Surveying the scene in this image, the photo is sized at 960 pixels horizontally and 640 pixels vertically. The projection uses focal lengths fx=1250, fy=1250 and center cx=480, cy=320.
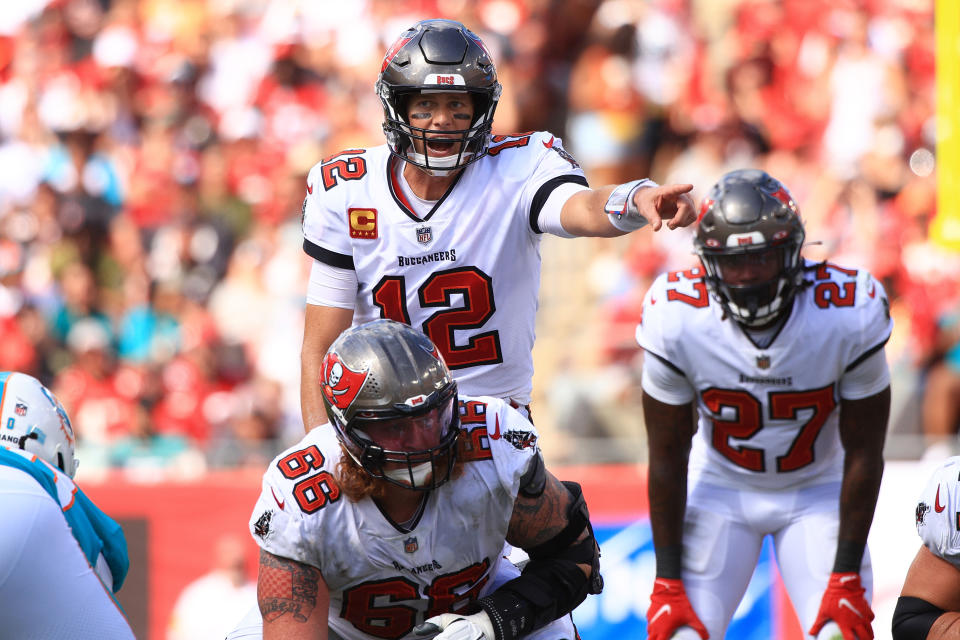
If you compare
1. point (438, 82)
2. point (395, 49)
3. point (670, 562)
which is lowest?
point (670, 562)

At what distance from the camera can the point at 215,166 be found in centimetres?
1054

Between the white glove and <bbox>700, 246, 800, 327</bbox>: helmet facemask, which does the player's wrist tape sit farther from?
the white glove

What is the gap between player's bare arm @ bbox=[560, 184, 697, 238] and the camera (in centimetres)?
339

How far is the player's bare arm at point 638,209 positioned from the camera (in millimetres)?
3389

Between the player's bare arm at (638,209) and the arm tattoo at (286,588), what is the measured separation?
1318 millimetres

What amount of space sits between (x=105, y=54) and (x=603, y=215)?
8.77m

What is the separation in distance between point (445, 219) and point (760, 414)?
56.9 inches

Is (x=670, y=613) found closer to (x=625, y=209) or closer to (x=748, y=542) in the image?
(x=748, y=542)

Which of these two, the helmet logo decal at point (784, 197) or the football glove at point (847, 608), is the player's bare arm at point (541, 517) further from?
the helmet logo decal at point (784, 197)

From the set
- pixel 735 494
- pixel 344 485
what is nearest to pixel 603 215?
pixel 344 485

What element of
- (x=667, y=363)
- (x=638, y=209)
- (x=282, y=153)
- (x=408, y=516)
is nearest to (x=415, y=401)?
(x=408, y=516)

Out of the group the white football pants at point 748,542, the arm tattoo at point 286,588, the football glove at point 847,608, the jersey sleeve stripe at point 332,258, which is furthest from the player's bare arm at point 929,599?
the jersey sleeve stripe at point 332,258

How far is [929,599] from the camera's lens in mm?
3910

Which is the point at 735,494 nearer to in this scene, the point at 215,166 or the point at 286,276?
the point at 286,276
